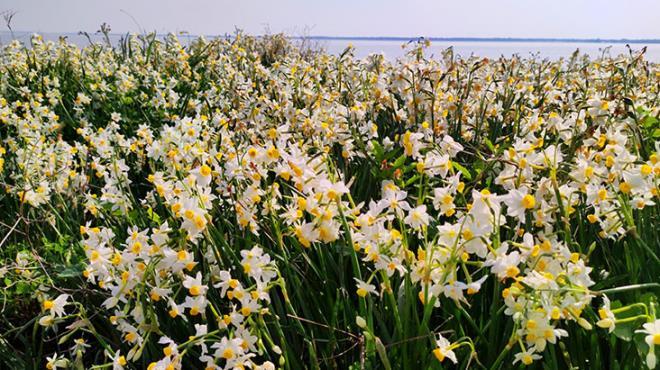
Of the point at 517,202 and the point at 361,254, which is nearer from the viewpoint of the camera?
the point at 517,202

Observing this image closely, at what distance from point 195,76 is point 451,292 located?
4.24 metres

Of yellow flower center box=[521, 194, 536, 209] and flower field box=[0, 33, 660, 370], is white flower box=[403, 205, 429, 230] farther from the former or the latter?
yellow flower center box=[521, 194, 536, 209]

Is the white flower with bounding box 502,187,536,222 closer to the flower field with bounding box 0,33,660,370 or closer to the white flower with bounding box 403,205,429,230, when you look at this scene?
the flower field with bounding box 0,33,660,370

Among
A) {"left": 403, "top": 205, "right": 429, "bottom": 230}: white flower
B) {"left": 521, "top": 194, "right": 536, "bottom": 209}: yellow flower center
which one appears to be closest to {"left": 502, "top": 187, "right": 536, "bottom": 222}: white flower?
Answer: {"left": 521, "top": 194, "right": 536, "bottom": 209}: yellow flower center

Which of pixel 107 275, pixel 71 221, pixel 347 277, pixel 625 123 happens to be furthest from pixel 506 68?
pixel 107 275

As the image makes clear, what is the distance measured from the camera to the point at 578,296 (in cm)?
103

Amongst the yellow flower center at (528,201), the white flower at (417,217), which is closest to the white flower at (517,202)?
the yellow flower center at (528,201)

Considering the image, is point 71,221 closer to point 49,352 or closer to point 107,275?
point 49,352

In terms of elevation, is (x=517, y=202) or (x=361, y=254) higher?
(x=517, y=202)

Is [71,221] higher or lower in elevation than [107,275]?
lower

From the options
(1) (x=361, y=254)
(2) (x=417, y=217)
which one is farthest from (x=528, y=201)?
(1) (x=361, y=254)

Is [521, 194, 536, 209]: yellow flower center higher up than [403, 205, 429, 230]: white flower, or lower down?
higher up

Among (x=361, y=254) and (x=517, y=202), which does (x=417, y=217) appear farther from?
(x=361, y=254)

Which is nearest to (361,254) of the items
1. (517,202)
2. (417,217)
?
(417,217)
